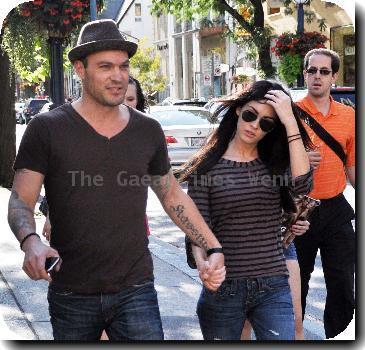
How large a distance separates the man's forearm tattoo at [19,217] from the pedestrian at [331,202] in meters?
1.98

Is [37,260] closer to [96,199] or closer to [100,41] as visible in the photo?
[96,199]

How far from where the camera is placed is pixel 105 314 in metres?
3.45

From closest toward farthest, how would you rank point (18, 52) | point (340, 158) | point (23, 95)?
1. point (340, 158)
2. point (18, 52)
3. point (23, 95)

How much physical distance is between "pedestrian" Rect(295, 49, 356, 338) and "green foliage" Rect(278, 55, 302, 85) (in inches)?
522

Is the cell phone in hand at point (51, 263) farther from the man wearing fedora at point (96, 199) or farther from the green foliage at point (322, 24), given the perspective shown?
the green foliage at point (322, 24)

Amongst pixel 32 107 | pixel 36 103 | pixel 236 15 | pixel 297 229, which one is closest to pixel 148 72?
pixel 32 107

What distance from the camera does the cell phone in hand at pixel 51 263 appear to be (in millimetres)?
3168

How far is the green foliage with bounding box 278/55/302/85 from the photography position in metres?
18.5

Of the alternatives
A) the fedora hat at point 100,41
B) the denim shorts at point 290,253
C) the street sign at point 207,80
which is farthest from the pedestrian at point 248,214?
the street sign at point 207,80

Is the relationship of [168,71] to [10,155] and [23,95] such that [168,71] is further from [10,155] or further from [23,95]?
[10,155]

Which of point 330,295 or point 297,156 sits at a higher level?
point 297,156

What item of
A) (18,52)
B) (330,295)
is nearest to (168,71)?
(18,52)

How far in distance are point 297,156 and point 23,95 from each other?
222ft

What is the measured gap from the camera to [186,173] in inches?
152
